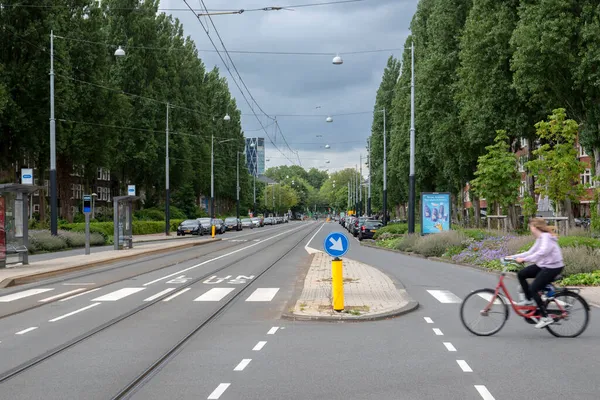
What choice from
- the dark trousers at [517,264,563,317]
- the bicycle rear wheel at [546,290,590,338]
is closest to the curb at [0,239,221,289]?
the dark trousers at [517,264,563,317]

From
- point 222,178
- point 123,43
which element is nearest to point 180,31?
point 123,43

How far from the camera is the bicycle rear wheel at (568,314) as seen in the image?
10.2 meters

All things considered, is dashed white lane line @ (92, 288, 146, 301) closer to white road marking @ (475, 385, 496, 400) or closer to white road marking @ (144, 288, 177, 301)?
white road marking @ (144, 288, 177, 301)

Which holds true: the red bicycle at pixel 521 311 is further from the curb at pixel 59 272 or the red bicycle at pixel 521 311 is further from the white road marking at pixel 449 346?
the curb at pixel 59 272

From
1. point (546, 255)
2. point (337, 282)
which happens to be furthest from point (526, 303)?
point (337, 282)

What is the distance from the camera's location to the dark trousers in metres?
10.1

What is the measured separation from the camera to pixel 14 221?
23.0 metres

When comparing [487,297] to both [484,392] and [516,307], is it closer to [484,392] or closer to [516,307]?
[516,307]

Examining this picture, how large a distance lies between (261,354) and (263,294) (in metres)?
7.02

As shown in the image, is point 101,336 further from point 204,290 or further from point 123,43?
point 123,43

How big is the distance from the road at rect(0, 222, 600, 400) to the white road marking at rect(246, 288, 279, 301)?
44mm

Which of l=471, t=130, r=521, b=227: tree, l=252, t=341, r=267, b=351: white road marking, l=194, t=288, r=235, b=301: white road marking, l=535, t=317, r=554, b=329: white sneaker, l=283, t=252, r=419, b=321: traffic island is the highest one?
l=471, t=130, r=521, b=227: tree

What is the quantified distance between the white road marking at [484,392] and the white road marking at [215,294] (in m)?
8.68

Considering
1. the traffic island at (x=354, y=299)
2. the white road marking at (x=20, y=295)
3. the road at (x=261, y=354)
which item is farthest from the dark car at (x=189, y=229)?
the road at (x=261, y=354)
